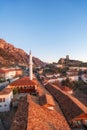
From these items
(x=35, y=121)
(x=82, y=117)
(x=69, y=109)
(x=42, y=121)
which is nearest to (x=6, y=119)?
(x=42, y=121)

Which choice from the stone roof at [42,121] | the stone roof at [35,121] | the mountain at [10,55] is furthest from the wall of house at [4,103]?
the mountain at [10,55]

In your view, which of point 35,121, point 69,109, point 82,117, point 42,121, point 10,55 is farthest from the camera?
point 10,55

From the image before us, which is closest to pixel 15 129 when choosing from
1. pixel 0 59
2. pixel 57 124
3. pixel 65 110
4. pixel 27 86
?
pixel 57 124

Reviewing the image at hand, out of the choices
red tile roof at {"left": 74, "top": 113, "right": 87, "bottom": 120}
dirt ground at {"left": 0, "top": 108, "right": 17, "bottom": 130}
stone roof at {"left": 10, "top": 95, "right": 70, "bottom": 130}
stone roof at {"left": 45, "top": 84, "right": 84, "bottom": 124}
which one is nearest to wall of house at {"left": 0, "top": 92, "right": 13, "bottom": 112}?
dirt ground at {"left": 0, "top": 108, "right": 17, "bottom": 130}

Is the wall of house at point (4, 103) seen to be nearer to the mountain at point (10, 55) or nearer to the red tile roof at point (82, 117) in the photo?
the red tile roof at point (82, 117)

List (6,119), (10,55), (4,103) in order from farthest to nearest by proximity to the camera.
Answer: (10,55), (4,103), (6,119)

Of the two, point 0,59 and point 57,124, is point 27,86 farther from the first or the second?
point 0,59

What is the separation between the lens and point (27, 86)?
3919 centimetres

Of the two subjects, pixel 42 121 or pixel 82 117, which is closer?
pixel 42 121

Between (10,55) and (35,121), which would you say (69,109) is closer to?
(35,121)

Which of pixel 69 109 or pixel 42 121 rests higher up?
pixel 42 121

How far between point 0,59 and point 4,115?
272ft

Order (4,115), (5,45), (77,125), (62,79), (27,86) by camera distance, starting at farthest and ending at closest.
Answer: (5,45) < (62,79) < (27,86) < (4,115) < (77,125)

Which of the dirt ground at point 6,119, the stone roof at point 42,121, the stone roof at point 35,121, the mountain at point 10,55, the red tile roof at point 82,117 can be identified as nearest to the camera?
the stone roof at point 35,121
